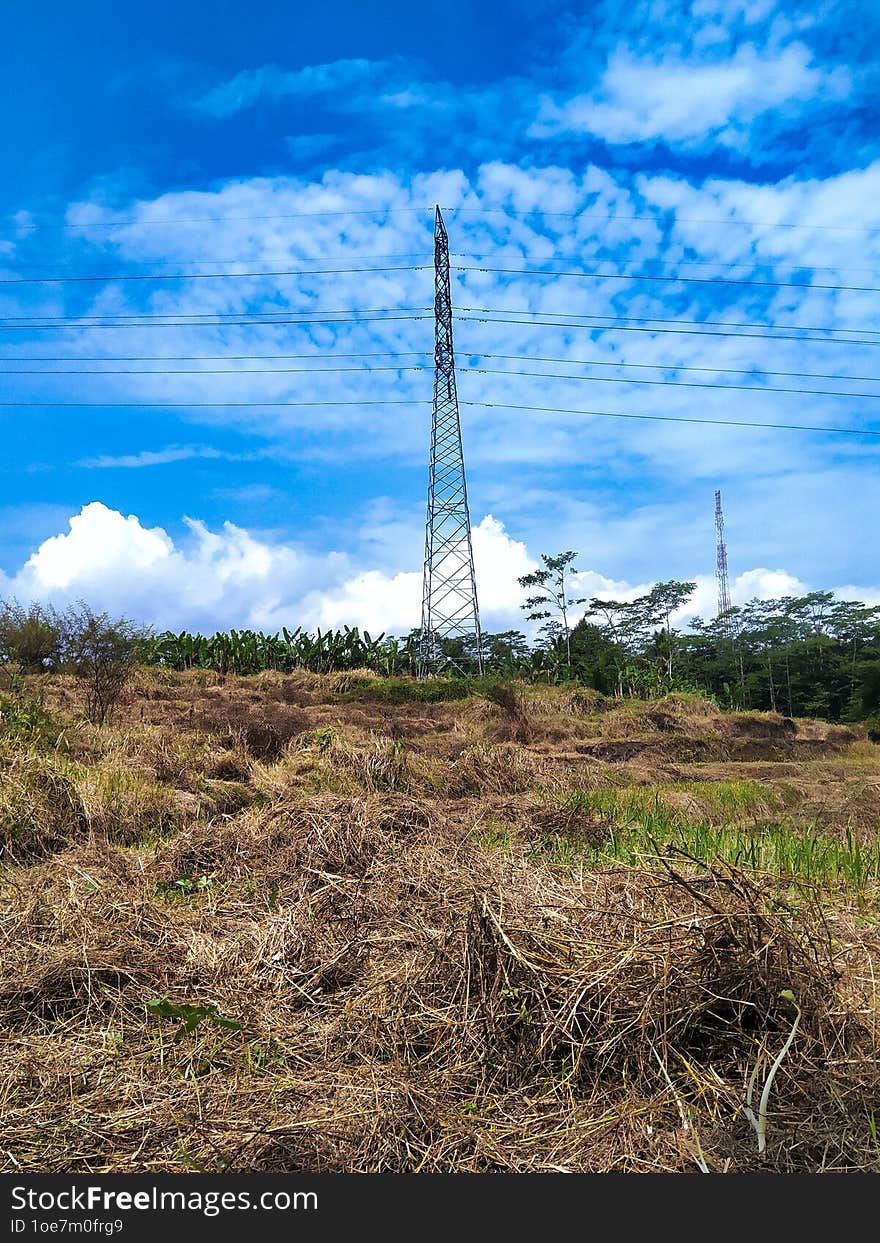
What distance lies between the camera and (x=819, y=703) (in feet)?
98.6

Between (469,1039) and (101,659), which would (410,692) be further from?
(469,1039)

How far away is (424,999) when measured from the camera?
3.26 m

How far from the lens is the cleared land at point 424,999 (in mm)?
2598

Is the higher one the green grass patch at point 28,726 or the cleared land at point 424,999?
the green grass patch at point 28,726

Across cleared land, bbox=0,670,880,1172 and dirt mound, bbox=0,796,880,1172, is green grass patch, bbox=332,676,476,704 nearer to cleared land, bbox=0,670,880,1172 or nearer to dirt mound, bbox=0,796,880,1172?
cleared land, bbox=0,670,880,1172

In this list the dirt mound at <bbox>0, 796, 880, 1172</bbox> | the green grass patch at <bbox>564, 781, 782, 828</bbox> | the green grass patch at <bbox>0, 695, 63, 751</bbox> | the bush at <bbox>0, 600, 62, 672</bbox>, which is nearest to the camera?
the dirt mound at <bbox>0, 796, 880, 1172</bbox>

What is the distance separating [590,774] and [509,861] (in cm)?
657

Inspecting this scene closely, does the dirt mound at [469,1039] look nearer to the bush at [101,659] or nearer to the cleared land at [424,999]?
the cleared land at [424,999]

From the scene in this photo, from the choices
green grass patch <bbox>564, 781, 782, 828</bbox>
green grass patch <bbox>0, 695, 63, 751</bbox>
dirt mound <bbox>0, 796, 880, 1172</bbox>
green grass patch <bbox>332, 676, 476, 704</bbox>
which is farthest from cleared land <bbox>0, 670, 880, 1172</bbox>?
green grass patch <bbox>332, 676, 476, 704</bbox>

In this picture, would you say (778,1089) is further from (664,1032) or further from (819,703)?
(819,703)

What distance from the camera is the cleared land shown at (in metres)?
2.60

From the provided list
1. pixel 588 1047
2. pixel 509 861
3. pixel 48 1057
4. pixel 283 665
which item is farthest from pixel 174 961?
pixel 283 665

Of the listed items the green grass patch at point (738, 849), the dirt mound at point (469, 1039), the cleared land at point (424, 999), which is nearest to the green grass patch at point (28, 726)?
the cleared land at point (424, 999)

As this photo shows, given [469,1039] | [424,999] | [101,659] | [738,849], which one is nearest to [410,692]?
[101,659]
